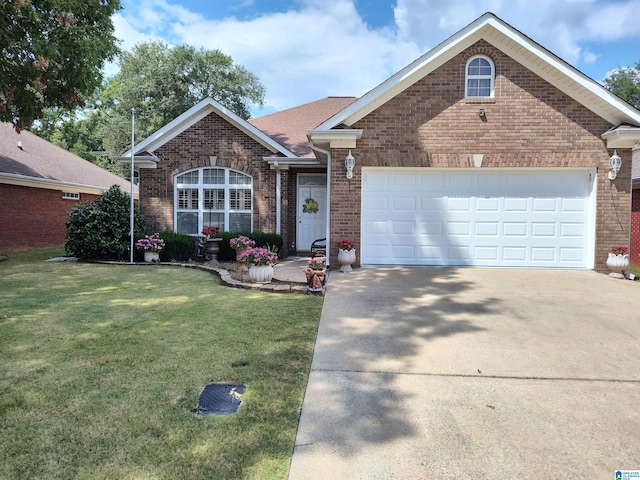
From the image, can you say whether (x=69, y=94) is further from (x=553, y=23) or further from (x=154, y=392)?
(x=553, y=23)

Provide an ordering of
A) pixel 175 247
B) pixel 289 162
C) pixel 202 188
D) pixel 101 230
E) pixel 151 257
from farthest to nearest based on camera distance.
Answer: pixel 202 188, pixel 289 162, pixel 175 247, pixel 101 230, pixel 151 257

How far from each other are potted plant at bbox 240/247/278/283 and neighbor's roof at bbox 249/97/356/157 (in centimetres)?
537

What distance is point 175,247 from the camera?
11406mm

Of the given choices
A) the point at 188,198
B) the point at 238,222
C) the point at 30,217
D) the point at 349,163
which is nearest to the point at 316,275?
the point at 349,163

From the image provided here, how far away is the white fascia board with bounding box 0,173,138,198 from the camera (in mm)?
13844

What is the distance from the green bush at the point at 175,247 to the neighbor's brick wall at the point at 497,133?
16.1 feet

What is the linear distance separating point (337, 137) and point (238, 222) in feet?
16.4

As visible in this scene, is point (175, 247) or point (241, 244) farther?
point (175, 247)

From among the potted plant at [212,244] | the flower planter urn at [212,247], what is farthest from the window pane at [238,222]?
the flower planter urn at [212,247]

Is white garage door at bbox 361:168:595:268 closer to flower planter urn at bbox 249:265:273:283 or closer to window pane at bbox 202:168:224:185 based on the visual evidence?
flower planter urn at bbox 249:265:273:283

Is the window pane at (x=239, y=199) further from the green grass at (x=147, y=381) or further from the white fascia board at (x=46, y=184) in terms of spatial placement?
the white fascia board at (x=46, y=184)

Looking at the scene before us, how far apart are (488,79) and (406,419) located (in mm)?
8533

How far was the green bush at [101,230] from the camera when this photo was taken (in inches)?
442

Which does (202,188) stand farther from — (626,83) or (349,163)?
(626,83)
